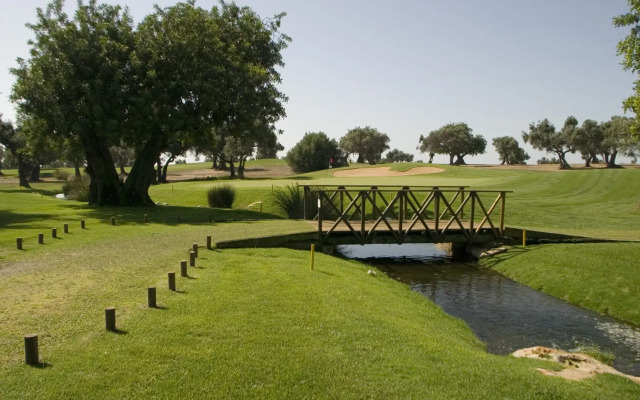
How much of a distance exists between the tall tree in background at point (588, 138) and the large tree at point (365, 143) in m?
45.4

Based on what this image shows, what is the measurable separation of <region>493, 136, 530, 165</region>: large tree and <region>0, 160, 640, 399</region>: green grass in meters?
113

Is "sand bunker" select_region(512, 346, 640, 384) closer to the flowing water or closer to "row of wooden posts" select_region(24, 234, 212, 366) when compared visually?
the flowing water

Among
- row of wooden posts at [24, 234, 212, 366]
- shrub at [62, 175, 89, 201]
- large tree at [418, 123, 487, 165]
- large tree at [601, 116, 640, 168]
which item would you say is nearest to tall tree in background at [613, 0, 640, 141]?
row of wooden posts at [24, 234, 212, 366]

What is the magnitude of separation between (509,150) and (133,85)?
112 metres

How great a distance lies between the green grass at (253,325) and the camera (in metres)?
7.71

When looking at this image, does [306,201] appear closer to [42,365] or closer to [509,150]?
[42,365]

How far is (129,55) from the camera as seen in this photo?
3306 centimetres

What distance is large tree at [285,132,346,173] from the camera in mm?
103188

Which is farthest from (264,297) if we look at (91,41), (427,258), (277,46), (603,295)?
(277,46)

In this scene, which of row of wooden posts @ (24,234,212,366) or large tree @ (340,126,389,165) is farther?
large tree @ (340,126,389,165)

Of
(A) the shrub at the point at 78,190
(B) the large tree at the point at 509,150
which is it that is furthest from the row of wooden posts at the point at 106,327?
(B) the large tree at the point at 509,150

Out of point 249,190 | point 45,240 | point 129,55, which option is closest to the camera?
point 45,240

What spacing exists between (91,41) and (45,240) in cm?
1871

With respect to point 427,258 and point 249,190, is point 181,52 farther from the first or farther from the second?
point 427,258
